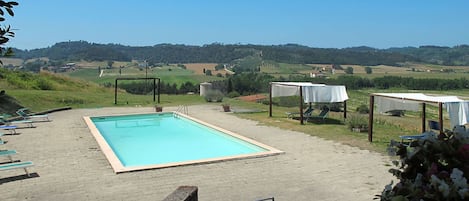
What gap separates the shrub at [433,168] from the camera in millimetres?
1779

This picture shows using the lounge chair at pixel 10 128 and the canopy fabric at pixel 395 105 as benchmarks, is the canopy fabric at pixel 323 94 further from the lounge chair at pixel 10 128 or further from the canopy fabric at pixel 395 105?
the lounge chair at pixel 10 128

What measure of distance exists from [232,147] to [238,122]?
3243 millimetres

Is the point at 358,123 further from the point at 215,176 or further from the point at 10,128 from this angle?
the point at 10,128

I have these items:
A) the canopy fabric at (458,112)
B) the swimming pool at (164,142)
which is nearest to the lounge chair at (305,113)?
the swimming pool at (164,142)

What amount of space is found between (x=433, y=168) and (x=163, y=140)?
1108 centimetres

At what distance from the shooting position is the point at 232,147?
35.4ft

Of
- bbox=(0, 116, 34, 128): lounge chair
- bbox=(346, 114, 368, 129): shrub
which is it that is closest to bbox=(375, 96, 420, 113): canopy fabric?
bbox=(346, 114, 368, 129): shrub

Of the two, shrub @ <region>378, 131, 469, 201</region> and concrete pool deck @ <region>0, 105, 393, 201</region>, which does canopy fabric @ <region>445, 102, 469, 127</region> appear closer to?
concrete pool deck @ <region>0, 105, 393, 201</region>

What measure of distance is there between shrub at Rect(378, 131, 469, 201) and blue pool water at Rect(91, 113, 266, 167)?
7.43 m

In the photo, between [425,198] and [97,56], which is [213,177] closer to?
[425,198]

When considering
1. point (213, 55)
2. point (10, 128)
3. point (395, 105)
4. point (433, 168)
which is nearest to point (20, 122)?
point (10, 128)

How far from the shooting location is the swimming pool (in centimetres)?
906

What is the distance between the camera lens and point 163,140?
41.2 ft

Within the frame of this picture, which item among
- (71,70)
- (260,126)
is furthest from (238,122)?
(71,70)
